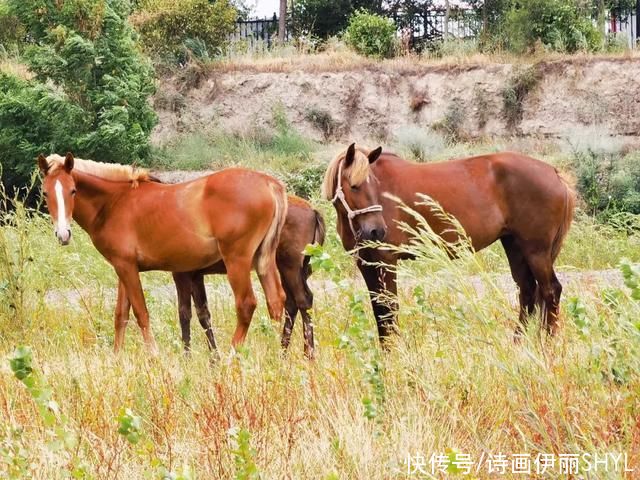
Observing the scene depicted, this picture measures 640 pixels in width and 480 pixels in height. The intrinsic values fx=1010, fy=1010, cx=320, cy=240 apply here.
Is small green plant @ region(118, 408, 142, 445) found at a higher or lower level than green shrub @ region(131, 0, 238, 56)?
lower

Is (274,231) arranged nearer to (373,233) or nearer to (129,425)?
(373,233)

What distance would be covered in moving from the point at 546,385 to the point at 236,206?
12.9ft

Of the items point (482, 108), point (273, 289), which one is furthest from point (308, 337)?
point (482, 108)

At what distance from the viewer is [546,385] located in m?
4.28

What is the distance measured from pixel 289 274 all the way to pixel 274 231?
686 mm

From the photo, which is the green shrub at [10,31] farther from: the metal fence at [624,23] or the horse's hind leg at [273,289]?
the horse's hind leg at [273,289]

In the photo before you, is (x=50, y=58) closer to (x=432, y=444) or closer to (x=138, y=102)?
(x=138, y=102)

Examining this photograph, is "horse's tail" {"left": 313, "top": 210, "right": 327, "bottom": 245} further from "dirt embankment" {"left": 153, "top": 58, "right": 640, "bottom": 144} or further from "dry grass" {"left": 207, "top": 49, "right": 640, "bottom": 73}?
"dry grass" {"left": 207, "top": 49, "right": 640, "bottom": 73}

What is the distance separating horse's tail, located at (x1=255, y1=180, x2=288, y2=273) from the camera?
7859mm

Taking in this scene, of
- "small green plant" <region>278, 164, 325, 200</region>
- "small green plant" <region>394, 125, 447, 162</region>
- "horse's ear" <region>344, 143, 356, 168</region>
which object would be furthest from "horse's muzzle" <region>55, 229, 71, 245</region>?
"small green plant" <region>394, 125, 447, 162</region>

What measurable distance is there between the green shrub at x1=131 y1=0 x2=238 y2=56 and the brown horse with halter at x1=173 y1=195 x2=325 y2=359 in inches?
785

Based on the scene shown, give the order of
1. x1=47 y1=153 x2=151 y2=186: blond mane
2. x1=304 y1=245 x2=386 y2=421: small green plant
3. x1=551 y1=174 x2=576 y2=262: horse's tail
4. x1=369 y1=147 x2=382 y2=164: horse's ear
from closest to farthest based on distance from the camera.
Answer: x1=304 y1=245 x2=386 y2=421: small green plant → x1=369 y1=147 x2=382 y2=164: horse's ear → x1=47 y1=153 x2=151 y2=186: blond mane → x1=551 y1=174 x2=576 y2=262: horse's tail

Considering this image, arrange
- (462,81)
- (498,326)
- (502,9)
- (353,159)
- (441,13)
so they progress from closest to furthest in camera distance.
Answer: (498,326), (353,159), (462,81), (502,9), (441,13)

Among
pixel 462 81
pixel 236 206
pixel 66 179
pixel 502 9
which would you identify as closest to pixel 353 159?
pixel 236 206
